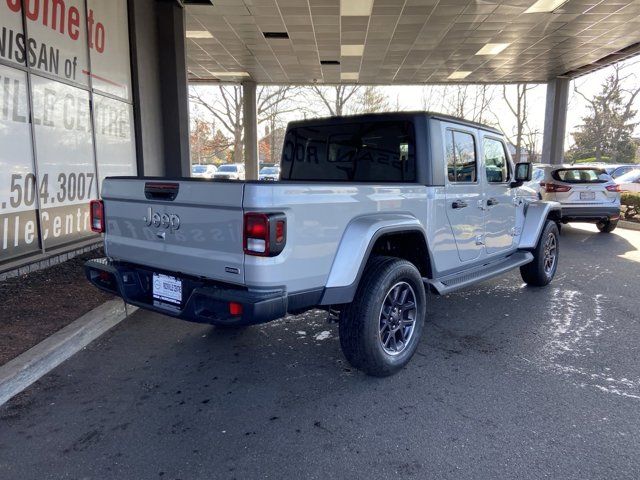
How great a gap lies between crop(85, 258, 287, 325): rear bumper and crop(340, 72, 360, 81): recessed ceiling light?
15851 mm

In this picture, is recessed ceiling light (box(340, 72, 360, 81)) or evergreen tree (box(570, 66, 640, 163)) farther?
evergreen tree (box(570, 66, 640, 163))

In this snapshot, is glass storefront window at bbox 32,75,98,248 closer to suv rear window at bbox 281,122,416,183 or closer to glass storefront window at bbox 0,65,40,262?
glass storefront window at bbox 0,65,40,262

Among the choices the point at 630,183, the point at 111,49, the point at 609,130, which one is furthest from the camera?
the point at 609,130

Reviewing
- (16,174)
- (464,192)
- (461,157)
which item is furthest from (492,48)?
(16,174)

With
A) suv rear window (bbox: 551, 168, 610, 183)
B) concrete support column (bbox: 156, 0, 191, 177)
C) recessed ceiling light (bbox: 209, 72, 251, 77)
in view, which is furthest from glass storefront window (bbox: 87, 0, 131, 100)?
suv rear window (bbox: 551, 168, 610, 183)

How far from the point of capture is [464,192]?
14.1 feet

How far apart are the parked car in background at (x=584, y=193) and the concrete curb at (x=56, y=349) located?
9343mm

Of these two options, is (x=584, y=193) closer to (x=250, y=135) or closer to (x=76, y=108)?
(x=76, y=108)

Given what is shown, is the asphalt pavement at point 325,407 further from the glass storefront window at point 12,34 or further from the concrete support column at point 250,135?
the concrete support column at point 250,135

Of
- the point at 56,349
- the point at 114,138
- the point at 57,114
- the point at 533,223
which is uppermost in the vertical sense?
the point at 57,114

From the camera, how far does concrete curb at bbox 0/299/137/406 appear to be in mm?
3201

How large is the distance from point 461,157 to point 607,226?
339 inches

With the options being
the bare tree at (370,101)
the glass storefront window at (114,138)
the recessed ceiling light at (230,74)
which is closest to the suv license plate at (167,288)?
the glass storefront window at (114,138)

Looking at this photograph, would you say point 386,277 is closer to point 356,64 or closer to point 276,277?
point 276,277
